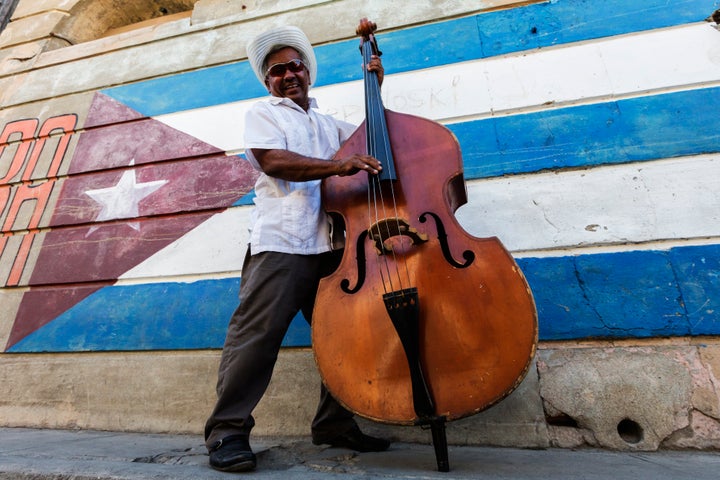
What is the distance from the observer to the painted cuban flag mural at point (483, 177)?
1705mm

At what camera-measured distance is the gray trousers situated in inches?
48.7

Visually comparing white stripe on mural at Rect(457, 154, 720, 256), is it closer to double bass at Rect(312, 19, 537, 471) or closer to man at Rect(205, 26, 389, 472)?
double bass at Rect(312, 19, 537, 471)

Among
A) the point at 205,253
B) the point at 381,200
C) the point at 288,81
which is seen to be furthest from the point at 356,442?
the point at 288,81

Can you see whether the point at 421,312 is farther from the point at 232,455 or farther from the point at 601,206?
the point at 601,206

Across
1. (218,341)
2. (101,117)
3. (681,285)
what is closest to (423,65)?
(681,285)

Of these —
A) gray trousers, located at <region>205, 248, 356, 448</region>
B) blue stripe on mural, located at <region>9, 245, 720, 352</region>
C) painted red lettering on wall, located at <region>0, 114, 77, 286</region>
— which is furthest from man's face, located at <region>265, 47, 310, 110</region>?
painted red lettering on wall, located at <region>0, 114, 77, 286</region>

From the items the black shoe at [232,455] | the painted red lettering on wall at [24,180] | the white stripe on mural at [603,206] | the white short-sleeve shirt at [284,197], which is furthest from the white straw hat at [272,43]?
the painted red lettering on wall at [24,180]

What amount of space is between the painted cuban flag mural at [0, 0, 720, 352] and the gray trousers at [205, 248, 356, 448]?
0.61 meters

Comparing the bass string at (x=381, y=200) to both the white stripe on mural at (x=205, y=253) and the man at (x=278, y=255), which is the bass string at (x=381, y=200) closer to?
the man at (x=278, y=255)

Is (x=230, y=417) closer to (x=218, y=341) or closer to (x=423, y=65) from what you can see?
(x=218, y=341)

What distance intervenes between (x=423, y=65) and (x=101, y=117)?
216 centimetres

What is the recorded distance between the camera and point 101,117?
2.77 meters

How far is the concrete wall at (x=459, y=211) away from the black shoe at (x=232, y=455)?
0.62 m

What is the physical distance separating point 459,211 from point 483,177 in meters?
0.22
